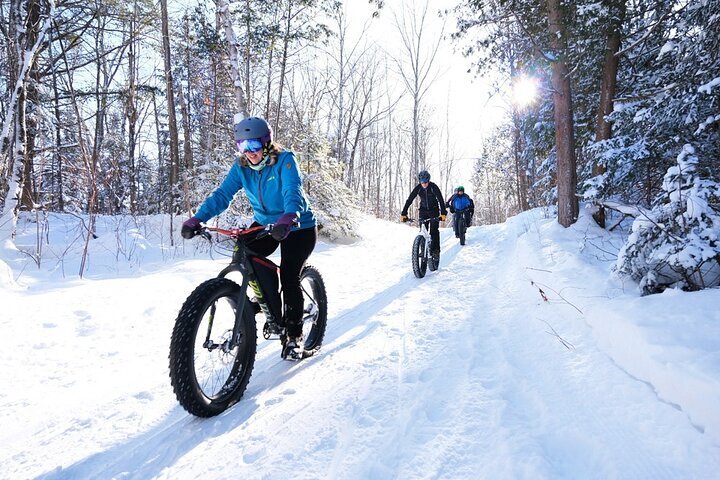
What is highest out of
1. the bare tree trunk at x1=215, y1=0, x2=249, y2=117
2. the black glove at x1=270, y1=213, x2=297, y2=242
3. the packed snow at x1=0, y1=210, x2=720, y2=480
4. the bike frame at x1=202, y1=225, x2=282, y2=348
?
the bare tree trunk at x1=215, y1=0, x2=249, y2=117

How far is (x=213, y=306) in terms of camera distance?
2.68 metres

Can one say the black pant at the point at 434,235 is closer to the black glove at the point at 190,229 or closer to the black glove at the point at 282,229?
the black glove at the point at 282,229

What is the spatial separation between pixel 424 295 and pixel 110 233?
756cm

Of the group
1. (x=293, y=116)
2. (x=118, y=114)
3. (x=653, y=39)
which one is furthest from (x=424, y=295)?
(x=118, y=114)

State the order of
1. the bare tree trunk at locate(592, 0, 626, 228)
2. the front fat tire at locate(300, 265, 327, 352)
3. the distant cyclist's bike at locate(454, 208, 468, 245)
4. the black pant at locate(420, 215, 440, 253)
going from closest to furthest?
the front fat tire at locate(300, 265, 327, 352) < the bare tree trunk at locate(592, 0, 626, 228) < the black pant at locate(420, 215, 440, 253) < the distant cyclist's bike at locate(454, 208, 468, 245)

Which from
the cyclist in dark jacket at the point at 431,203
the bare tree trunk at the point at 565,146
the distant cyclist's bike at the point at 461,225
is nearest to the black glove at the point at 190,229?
the cyclist in dark jacket at the point at 431,203

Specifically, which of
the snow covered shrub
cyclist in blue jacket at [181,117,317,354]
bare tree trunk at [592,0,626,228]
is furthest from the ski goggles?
bare tree trunk at [592,0,626,228]

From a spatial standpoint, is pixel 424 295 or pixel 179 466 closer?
pixel 179 466

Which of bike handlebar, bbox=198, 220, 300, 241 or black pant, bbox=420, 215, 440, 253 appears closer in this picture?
bike handlebar, bbox=198, 220, 300, 241

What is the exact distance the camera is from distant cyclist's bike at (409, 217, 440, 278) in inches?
279

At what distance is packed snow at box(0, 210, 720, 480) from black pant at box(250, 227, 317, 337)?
451 millimetres

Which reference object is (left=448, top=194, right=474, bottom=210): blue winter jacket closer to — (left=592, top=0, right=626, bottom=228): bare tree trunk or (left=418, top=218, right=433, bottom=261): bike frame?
(left=592, top=0, right=626, bottom=228): bare tree trunk

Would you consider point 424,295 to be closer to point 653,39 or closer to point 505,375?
point 505,375

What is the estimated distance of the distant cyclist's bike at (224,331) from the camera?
2334mm
